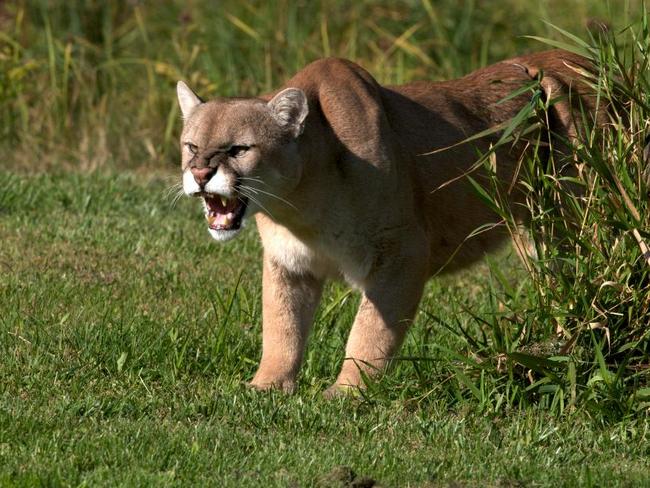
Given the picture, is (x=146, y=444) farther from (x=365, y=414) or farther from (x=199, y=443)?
(x=365, y=414)

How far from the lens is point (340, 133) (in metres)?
6.32

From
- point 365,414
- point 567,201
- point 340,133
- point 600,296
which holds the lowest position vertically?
point 365,414

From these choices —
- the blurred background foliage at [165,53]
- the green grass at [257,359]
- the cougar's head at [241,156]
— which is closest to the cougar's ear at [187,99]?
the cougar's head at [241,156]

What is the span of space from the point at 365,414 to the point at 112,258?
2.89m

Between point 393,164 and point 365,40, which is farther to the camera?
point 365,40

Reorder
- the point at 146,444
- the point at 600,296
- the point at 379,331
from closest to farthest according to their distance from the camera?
the point at 146,444 < the point at 600,296 < the point at 379,331

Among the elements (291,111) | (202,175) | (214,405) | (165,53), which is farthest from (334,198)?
(165,53)

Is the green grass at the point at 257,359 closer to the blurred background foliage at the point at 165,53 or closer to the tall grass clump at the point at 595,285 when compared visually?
the tall grass clump at the point at 595,285

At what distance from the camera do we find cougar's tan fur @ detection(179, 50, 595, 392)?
20.2 feet

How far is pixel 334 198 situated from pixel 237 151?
53 centimetres

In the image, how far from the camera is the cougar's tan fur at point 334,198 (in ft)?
20.2

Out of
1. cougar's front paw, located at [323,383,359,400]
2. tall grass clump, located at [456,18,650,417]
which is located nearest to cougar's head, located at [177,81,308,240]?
cougar's front paw, located at [323,383,359,400]

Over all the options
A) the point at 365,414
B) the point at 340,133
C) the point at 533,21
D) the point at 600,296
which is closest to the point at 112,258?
the point at 340,133

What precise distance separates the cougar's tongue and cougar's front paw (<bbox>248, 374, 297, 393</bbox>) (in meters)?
0.75
